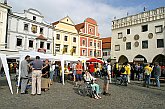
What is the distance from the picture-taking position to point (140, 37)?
31984 mm

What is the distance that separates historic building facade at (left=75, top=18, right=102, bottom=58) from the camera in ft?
134

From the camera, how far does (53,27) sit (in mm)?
35750

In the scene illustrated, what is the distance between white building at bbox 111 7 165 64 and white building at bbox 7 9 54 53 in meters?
13.8

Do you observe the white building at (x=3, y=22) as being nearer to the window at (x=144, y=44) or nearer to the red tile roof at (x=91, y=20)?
the red tile roof at (x=91, y=20)

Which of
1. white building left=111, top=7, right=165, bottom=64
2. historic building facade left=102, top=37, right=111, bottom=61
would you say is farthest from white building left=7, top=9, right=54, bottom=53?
historic building facade left=102, top=37, right=111, bottom=61

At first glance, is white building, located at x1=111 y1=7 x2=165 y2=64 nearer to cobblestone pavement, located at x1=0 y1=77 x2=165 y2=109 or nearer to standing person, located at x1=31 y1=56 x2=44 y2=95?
cobblestone pavement, located at x1=0 y1=77 x2=165 y2=109

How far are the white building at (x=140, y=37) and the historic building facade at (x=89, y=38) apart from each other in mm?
7067

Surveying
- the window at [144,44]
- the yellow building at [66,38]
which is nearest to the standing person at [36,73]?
the window at [144,44]

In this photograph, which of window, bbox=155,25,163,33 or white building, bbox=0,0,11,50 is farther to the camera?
window, bbox=155,25,163,33

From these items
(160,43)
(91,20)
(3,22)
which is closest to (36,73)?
(3,22)

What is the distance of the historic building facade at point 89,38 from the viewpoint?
1606 inches

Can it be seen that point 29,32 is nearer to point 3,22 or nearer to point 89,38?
point 3,22

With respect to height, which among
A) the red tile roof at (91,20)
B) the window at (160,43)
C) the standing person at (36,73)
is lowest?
the standing person at (36,73)

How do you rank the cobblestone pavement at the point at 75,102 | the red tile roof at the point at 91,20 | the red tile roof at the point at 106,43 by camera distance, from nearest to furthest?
the cobblestone pavement at the point at 75,102
the red tile roof at the point at 91,20
the red tile roof at the point at 106,43
